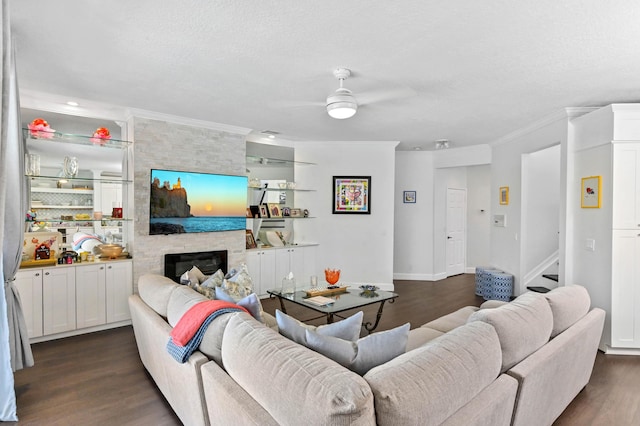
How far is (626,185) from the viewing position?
336 cm

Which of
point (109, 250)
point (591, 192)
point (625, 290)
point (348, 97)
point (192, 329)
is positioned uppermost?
point (348, 97)

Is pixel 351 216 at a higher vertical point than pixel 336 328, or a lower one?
higher

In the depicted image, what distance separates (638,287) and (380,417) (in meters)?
3.71

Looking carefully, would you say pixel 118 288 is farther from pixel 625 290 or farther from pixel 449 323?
pixel 625 290

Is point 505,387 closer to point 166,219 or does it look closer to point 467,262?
point 166,219

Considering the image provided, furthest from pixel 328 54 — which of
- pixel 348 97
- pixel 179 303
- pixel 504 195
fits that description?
pixel 504 195

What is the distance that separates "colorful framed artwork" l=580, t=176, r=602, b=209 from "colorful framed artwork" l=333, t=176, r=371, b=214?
3033 millimetres

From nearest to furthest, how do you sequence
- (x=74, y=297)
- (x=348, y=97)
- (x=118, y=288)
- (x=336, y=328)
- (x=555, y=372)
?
(x=336, y=328), (x=555, y=372), (x=348, y=97), (x=74, y=297), (x=118, y=288)

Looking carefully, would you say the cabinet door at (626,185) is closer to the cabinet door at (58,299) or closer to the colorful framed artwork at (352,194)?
the colorful framed artwork at (352,194)

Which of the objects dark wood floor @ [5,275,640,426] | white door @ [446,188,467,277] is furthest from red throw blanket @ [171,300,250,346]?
white door @ [446,188,467,277]

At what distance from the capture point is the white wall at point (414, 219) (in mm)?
6867

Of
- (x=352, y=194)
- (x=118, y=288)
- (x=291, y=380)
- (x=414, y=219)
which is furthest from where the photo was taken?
(x=414, y=219)

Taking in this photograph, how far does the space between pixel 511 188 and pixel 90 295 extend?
6.05m

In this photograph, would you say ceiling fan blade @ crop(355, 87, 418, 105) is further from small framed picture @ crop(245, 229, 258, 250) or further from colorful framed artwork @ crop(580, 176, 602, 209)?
small framed picture @ crop(245, 229, 258, 250)
